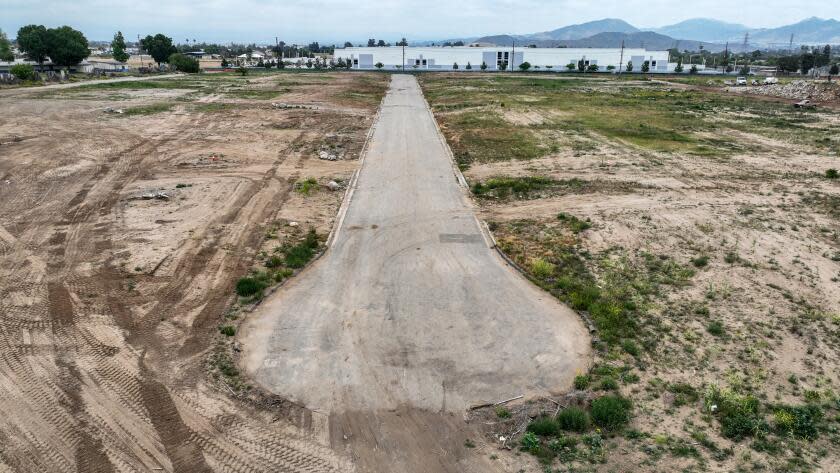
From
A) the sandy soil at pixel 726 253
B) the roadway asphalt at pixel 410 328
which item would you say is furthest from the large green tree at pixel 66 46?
the roadway asphalt at pixel 410 328

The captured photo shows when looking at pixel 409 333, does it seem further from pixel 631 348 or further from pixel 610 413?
pixel 631 348

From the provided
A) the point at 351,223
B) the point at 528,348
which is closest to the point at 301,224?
the point at 351,223

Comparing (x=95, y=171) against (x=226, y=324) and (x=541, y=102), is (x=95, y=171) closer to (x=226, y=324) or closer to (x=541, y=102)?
(x=226, y=324)

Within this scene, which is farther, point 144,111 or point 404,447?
point 144,111

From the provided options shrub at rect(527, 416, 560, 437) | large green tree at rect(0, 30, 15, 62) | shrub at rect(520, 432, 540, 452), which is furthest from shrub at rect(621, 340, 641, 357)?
large green tree at rect(0, 30, 15, 62)

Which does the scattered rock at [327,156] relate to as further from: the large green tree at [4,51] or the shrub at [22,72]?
the large green tree at [4,51]

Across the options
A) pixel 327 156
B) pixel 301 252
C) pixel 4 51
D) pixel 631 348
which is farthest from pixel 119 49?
pixel 631 348
